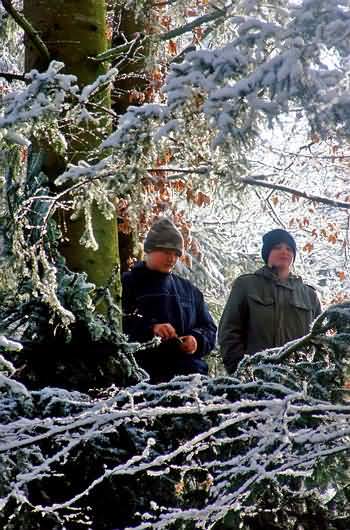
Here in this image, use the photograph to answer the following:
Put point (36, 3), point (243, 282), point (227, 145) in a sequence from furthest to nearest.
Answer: point (243, 282) < point (36, 3) < point (227, 145)

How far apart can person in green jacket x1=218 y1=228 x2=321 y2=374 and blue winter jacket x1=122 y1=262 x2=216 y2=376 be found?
0.68 ft

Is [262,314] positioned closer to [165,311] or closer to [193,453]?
[165,311]

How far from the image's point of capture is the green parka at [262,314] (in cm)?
518

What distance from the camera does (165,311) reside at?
16.0 ft

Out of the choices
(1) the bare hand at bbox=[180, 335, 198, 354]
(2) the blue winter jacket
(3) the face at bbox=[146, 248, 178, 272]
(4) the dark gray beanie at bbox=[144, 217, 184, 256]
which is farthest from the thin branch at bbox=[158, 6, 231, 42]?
(1) the bare hand at bbox=[180, 335, 198, 354]

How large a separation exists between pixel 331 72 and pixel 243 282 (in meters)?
2.92

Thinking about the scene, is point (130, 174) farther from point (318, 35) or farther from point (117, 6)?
point (117, 6)

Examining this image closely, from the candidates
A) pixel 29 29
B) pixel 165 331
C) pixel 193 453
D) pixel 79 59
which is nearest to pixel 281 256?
pixel 165 331

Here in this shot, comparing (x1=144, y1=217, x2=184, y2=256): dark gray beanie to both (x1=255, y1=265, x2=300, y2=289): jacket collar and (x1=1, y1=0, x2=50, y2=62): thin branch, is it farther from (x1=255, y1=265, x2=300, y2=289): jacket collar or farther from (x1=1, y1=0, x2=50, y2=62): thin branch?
(x1=1, y1=0, x2=50, y2=62): thin branch

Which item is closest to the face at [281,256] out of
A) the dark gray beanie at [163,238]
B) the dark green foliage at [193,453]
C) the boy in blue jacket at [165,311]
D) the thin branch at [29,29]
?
the boy in blue jacket at [165,311]

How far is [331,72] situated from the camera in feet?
8.08

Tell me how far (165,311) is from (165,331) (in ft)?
1.21

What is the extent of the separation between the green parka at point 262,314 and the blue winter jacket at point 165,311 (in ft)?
0.64

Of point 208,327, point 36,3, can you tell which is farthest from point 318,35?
point 208,327
